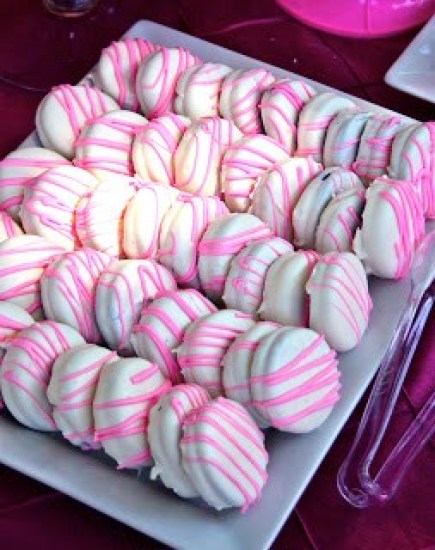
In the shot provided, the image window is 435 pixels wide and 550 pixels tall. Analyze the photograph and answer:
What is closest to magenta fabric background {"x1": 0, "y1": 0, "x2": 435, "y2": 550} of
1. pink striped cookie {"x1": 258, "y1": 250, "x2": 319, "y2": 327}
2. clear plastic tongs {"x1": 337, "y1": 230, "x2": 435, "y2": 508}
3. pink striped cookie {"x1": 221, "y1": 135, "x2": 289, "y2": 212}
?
clear plastic tongs {"x1": 337, "y1": 230, "x2": 435, "y2": 508}

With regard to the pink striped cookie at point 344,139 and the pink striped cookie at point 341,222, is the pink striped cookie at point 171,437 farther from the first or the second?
the pink striped cookie at point 344,139

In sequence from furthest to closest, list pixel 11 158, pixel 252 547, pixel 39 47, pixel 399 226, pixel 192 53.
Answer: pixel 39 47, pixel 192 53, pixel 11 158, pixel 399 226, pixel 252 547

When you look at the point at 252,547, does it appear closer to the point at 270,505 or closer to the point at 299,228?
the point at 270,505

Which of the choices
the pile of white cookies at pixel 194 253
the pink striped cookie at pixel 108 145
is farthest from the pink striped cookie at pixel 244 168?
the pink striped cookie at pixel 108 145

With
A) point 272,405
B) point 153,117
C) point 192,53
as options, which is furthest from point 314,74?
point 272,405

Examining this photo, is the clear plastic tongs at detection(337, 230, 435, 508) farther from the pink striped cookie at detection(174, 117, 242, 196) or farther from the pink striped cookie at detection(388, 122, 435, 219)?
the pink striped cookie at detection(174, 117, 242, 196)

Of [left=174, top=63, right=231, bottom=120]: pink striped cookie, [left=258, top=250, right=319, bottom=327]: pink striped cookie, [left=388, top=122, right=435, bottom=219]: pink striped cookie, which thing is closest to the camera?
[left=258, top=250, right=319, bottom=327]: pink striped cookie

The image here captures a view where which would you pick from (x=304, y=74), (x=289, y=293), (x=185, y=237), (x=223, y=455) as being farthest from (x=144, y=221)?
(x=304, y=74)
